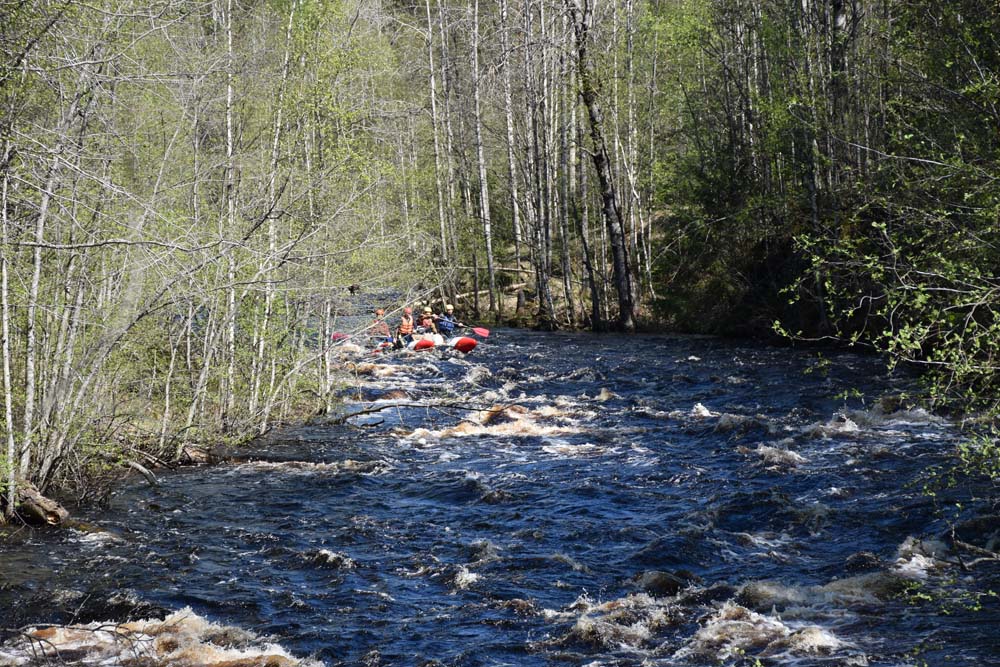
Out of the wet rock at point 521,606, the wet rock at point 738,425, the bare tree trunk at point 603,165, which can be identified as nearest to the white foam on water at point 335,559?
the wet rock at point 521,606

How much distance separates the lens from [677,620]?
6262mm

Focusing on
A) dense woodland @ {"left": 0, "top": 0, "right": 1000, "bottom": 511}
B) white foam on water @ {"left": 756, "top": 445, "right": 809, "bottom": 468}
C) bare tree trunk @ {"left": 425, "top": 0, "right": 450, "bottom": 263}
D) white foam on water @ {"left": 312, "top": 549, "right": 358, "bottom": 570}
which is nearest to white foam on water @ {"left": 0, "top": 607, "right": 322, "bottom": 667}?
white foam on water @ {"left": 312, "top": 549, "right": 358, "bottom": 570}

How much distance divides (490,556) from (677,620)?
6.40 feet

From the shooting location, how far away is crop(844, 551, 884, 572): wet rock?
22.7ft

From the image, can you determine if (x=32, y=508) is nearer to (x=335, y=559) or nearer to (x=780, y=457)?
(x=335, y=559)

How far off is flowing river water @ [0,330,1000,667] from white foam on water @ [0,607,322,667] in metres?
0.02

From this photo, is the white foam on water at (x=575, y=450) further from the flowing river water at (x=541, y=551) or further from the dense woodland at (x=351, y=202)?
the dense woodland at (x=351, y=202)

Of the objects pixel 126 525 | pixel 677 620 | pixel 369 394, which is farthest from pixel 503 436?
pixel 677 620

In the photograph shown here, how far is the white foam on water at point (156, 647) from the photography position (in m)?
5.80

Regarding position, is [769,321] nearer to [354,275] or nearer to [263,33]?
[354,275]

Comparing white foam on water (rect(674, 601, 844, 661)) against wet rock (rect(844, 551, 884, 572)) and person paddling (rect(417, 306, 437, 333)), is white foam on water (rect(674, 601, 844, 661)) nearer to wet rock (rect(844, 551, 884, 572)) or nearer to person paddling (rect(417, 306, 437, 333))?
wet rock (rect(844, 551, 884, 572))

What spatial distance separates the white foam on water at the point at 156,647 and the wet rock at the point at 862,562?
4.04m

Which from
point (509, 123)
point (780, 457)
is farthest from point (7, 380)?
point (509, 123)

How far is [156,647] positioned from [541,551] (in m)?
3.20
